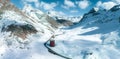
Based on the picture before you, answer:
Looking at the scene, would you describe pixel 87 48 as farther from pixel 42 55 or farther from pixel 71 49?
pixel 42 55

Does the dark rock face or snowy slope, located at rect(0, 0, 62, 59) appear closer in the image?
snowy slope, located at rect(0, 0, 62, 59)

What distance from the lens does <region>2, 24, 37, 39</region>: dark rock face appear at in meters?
42.2

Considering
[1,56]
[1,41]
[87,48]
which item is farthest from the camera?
[1,41]

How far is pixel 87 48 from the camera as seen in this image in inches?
1403

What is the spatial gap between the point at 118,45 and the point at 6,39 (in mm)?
20474

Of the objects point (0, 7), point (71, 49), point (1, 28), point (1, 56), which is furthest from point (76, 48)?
point (0, 7)

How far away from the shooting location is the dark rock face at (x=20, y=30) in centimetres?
4222

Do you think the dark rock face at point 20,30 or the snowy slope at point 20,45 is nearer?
the snowy slope at point 20,45

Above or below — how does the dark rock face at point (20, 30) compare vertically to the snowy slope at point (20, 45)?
above

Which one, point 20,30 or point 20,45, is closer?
point 20,45

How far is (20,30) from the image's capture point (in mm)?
44062

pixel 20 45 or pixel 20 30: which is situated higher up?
pixel 20 30

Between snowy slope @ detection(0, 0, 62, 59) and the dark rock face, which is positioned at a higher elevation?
the dark rock face

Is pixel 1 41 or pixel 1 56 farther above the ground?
pixel 1 41
